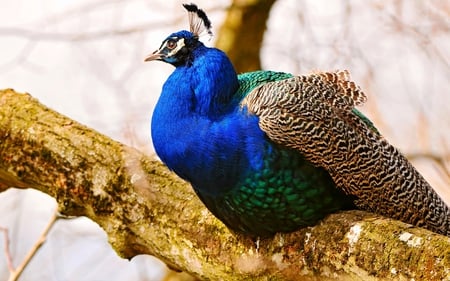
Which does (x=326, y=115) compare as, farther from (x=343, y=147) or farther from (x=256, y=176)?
(x=256, y=176)

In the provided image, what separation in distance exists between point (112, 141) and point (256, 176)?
954mm

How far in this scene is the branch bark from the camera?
3.82 meters

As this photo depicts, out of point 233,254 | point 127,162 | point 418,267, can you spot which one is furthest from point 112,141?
point 418,267

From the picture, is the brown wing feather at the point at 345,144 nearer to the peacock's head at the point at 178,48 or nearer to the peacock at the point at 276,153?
the peacock at the point at 276,153

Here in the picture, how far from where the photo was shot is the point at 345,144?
398cm

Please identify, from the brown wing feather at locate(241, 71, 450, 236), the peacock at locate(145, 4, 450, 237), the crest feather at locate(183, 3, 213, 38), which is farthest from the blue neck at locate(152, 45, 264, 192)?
the crest feather at locate(183, 3, 213, 38)

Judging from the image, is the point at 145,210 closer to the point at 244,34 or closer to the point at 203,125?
the point at 203,125

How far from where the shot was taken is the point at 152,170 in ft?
14.8

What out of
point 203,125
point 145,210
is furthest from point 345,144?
point 145,210

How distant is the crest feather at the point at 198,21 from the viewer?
14.3 ft

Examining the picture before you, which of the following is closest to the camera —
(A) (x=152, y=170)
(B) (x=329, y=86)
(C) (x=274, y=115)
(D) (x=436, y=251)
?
(D) (x=436, y=251)

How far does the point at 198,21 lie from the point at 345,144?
3.17ft

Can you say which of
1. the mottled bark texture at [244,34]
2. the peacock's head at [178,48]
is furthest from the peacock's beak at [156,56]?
the mottled bark texture at [244,34]

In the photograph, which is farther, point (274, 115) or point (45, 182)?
point (45, 182)
